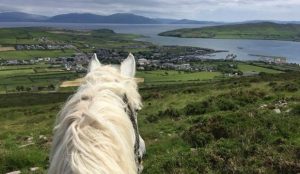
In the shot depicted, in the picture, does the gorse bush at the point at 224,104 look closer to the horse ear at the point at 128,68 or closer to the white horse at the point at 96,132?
the horse ear at the point at 128,68

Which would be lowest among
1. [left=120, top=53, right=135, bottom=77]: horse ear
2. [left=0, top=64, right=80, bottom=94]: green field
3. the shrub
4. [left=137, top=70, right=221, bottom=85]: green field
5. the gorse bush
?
[left=0, top=64, right=80, bottom=94]: green field

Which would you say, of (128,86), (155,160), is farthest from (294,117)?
(128,86)

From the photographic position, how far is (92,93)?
7.78 feet

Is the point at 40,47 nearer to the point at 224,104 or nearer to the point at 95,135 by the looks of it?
the point at 224,104

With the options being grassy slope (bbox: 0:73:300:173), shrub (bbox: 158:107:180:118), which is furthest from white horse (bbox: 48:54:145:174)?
shrub (bbox: 158:107:180:118)

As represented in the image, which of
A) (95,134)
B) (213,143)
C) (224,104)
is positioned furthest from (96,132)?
(224,104)

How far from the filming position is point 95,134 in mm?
1998

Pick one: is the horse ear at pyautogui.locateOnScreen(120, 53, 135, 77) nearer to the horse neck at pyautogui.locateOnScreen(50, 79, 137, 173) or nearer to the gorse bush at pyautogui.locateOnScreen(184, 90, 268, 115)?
the horse neck at pyautogui.locateOnScreen(50, 79, 137, 173)

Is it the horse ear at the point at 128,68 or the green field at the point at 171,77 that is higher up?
the horse ear at the point at 128,68

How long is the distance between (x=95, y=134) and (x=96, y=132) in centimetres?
2

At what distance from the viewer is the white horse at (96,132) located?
6.09 ft

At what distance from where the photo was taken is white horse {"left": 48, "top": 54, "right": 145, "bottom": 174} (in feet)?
6.09

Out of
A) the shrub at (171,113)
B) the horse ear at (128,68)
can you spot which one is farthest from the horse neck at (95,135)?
the shrub at (171,113)

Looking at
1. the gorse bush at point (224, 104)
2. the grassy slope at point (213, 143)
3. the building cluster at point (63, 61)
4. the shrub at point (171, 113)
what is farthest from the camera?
the building cluster at point (63, 61)
